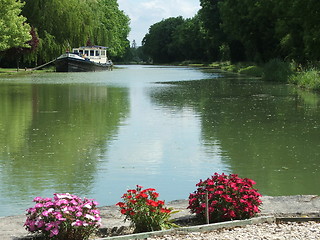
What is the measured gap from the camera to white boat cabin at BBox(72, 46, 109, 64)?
71.1 m

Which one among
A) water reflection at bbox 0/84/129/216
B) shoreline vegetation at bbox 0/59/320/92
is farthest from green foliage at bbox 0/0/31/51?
water reflection at bbox 0/84/129/216

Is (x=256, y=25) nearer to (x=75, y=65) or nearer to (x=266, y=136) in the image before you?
(x=75, y=65)

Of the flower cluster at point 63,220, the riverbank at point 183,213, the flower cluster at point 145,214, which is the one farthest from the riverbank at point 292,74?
the flower cluster at point 63,220

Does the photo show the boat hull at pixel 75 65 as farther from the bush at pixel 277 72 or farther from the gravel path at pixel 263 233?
the gravel path at pixel 263 233

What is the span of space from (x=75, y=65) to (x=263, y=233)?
6288 cm

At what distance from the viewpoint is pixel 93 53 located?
248ft

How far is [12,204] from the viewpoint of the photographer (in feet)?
30.5

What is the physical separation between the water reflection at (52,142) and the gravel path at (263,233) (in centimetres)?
369

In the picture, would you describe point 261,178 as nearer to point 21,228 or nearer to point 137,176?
point 137,176

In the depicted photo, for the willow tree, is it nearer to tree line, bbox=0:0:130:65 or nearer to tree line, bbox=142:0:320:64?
tree line, bbox=0:0:130:65

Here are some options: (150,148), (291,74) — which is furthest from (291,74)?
(150,148)

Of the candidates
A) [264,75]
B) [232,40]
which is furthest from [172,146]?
[232,40]

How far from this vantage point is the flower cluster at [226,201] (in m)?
7.05

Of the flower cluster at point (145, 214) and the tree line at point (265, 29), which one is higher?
the tree line at point (265, 29)
